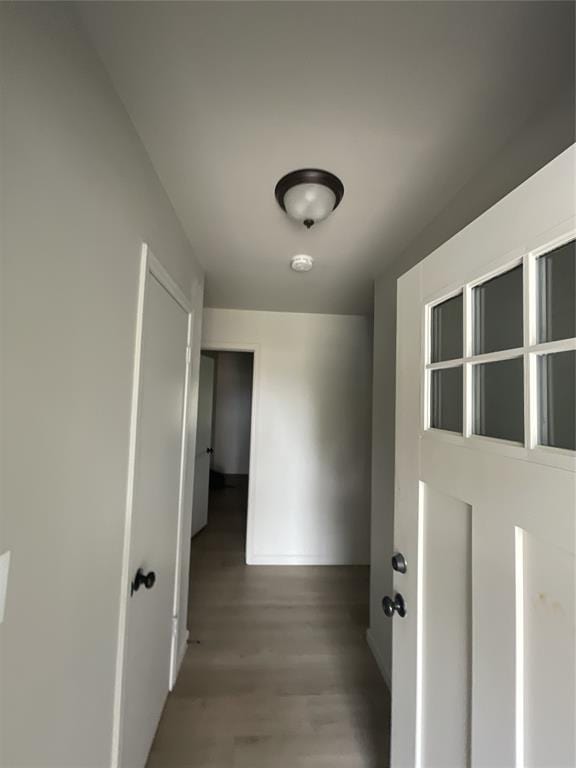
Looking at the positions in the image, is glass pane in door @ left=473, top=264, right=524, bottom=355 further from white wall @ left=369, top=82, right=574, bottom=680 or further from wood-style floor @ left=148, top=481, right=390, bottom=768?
wood-style floor @ left=148, top=481, right=390, bottom=768

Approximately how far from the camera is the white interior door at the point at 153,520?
1.20 meters

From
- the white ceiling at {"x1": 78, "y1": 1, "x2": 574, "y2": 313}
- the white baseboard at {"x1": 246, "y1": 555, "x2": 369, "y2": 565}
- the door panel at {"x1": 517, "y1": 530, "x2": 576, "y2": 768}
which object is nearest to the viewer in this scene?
the door panel at {"x1": 517, "y1": 530, "x2": 576, "y2": 768}

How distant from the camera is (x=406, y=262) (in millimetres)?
1840

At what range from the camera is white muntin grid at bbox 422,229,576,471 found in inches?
24.6

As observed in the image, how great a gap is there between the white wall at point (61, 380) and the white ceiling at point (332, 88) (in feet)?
0.55

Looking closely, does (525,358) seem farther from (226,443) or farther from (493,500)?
(226,443)

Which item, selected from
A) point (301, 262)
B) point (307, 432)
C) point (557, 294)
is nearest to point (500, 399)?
point (557, 294)

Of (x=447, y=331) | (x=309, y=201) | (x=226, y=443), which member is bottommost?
(x=226, y=443)

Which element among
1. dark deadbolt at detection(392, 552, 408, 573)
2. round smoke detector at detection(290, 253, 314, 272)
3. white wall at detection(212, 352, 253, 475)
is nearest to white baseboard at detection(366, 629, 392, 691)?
dark deadbolt at detection(392, 552, 408, 573)

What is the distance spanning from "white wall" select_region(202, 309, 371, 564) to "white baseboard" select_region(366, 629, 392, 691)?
1.12 m

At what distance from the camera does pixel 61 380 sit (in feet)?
2.37

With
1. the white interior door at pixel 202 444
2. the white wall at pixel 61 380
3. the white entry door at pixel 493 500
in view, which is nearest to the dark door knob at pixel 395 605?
the white entry door at pixel 493 500

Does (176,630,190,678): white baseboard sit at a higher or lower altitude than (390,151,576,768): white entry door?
lower

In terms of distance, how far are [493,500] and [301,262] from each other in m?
1.57
